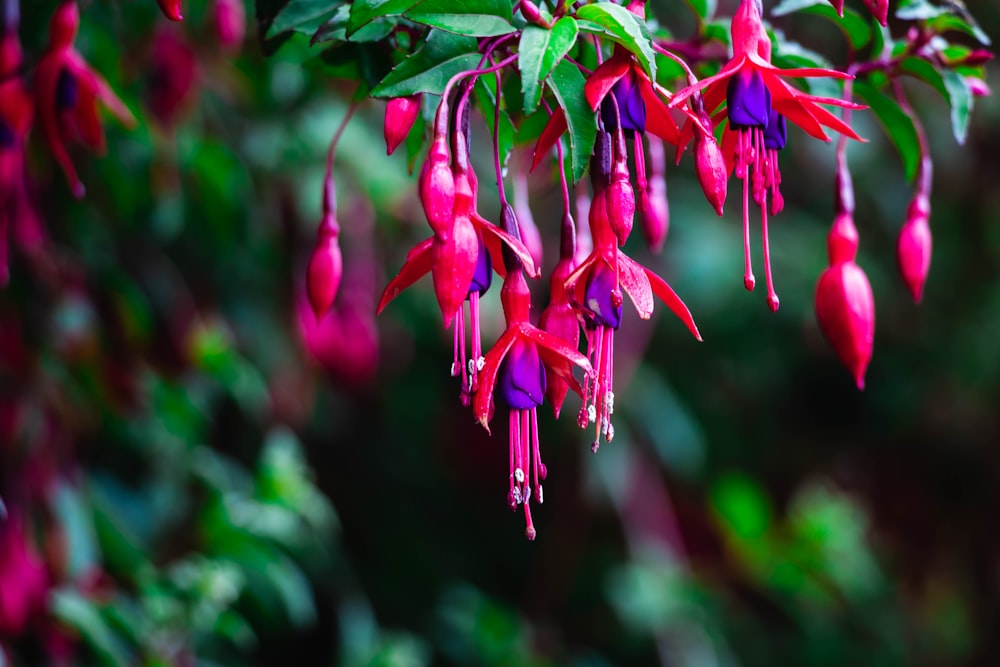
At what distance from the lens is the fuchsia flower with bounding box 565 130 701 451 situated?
52 centimetres

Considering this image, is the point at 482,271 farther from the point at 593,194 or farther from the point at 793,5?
the point at 793,5

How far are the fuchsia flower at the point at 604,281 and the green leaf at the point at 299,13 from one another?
0.63ft

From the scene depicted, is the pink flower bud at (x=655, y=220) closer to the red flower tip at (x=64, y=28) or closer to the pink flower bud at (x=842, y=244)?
the pink flower bud at (x=842, y=244)

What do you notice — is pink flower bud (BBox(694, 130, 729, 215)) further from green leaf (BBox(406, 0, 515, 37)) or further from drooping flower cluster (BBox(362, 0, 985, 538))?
A: green leaf (BBox(406, 0, 515, 37))

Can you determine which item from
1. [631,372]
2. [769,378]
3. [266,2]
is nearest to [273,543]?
[631,372]

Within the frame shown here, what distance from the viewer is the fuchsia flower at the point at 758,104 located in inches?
20.1

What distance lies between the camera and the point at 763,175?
553mm

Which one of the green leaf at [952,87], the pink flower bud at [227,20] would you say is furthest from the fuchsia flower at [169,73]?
the green leaf at [952,87]

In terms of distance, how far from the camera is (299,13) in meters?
0.60

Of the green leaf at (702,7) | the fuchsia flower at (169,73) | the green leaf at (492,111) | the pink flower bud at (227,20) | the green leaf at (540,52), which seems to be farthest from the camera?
the fuchsia flower at (169,73)

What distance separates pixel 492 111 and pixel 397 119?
0.27 ft

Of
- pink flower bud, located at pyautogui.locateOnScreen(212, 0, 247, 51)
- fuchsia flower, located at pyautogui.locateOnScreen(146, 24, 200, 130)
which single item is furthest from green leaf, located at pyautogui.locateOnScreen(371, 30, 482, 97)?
fuchsia flower, located at pyautogui.locateOnScreen(146, 24, 200, 130)

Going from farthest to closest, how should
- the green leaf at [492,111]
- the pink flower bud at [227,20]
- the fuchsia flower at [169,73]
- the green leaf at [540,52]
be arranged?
the fuchsia flower at [169,73], the pink flower bud at [227,20], the green leaf at [492,111], the green leaf at [540,52]

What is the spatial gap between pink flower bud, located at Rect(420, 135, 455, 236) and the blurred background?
0.19m
